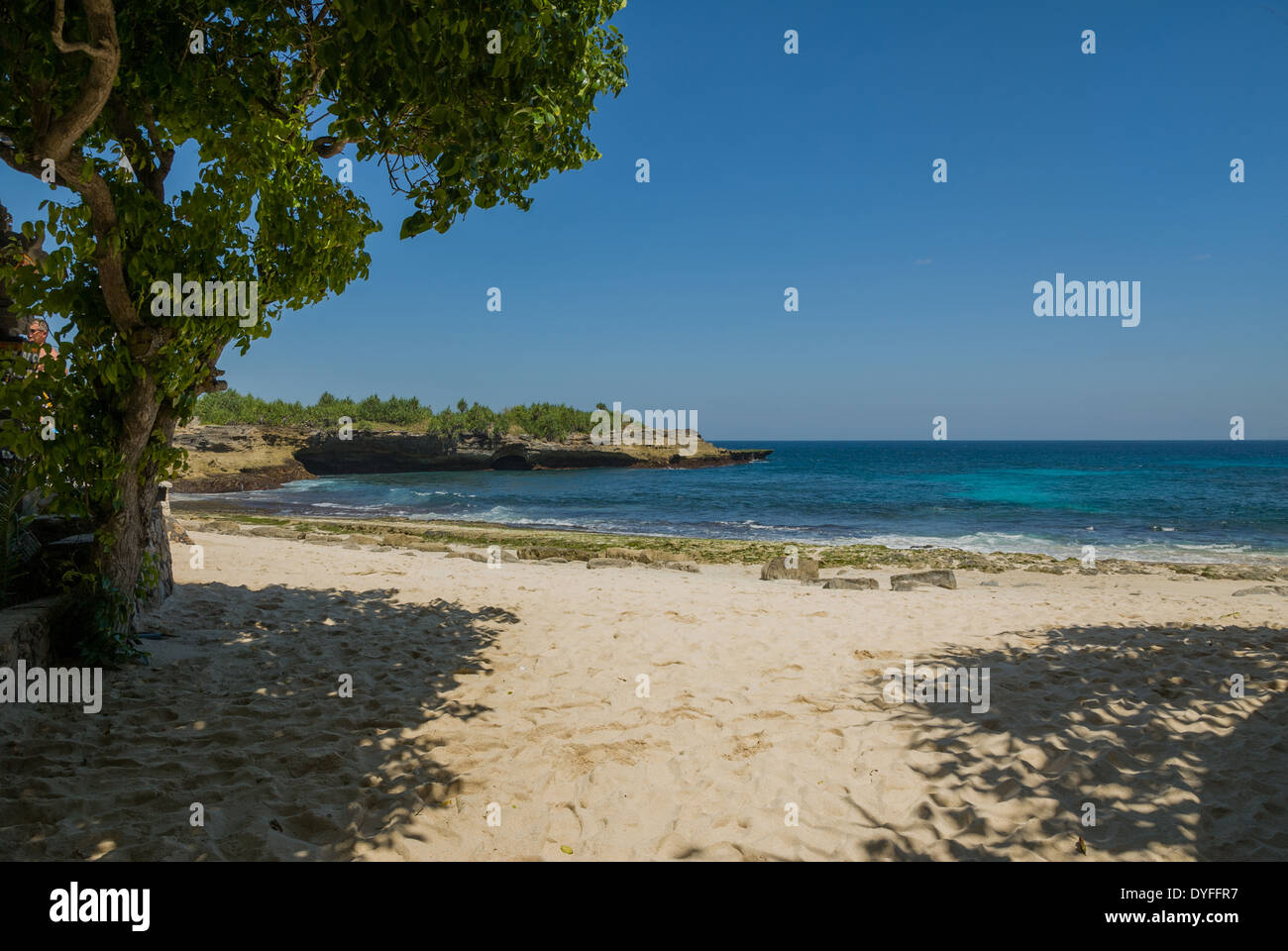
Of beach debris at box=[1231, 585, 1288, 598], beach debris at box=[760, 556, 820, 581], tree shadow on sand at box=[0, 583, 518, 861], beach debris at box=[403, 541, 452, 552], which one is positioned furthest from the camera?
beach debris at box=[403, 541, 452, 552]

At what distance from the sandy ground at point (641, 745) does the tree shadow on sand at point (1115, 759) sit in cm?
2

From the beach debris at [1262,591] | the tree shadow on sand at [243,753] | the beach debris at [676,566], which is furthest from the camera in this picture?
the beach debris at [676,566]

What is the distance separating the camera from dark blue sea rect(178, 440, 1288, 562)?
85.2 ft

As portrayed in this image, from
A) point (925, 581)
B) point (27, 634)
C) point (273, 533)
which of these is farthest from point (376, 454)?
point (27, 634)

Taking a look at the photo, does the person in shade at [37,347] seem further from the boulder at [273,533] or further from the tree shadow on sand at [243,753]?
the boulder at [273,533]

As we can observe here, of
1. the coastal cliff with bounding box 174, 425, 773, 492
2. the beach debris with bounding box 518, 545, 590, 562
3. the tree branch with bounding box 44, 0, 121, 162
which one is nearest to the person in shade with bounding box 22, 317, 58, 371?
the tree branch with bounding box 44, 0, 121, 162

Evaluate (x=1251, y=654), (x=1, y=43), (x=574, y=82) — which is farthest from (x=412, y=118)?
(x=1251, y=654)

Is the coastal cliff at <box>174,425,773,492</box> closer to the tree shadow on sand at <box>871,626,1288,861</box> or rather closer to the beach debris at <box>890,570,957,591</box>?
the beach debris at <box>890,570,957,591</box>

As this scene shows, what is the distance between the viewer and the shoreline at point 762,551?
18.1 m

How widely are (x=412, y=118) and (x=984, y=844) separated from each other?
7002 mm

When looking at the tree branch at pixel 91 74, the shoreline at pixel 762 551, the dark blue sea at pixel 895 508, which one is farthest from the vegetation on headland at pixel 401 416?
the tree branch at pixel 91 74

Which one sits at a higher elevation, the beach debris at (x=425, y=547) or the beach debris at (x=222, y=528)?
the beach debris at (x=222, y=528)

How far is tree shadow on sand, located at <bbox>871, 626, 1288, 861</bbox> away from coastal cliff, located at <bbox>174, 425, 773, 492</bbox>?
195 ft

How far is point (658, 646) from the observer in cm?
737
